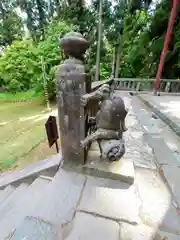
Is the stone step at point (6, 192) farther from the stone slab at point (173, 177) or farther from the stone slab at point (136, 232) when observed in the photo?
the stone slab at point (173, 177)

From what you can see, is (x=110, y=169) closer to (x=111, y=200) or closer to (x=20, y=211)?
(x=111, y=200)

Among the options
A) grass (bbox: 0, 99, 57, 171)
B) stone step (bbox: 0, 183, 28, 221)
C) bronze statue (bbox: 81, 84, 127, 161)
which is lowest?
grass (bbox: 0, 99, 57, 171)

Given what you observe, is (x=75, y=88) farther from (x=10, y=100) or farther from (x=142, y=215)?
(x=10, y=100)

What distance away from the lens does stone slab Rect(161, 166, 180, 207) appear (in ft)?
3.87

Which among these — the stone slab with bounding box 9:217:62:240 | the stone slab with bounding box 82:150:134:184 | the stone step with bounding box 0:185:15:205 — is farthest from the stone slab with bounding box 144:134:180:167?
the stone step with bounding box 0:185:15:205

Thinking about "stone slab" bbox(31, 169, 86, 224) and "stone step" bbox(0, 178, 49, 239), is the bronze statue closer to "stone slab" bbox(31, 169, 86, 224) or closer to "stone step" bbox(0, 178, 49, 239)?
"stone slab" bbox(31, 169, 86, 224)

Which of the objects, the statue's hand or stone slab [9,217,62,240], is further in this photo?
the statue's hand

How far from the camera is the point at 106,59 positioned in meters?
10.7

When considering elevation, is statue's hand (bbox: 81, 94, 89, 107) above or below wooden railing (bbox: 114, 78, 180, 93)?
above

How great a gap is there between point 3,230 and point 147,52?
7122 millimetres

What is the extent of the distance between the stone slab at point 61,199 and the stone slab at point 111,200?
0.18 ft

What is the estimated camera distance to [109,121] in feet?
3.75

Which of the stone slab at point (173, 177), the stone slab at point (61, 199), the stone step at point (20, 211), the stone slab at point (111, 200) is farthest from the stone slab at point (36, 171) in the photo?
the stone slab at point (173, 177)

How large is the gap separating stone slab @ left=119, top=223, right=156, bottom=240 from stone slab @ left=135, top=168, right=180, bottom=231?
4 cm
